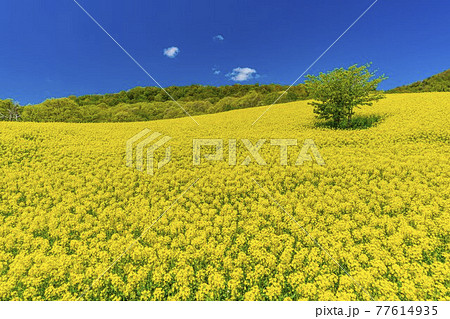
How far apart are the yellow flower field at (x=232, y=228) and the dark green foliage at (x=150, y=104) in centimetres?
3915

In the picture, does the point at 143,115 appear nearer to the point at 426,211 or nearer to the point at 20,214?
the point at 20,214

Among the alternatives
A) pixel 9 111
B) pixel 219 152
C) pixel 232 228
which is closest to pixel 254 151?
pixel 219 152

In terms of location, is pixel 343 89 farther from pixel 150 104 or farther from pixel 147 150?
pixel 150 104

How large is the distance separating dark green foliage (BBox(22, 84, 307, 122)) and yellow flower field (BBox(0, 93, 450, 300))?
39.1 m

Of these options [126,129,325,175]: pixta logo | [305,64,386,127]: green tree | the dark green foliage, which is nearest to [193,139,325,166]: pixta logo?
[126,129,325,175]: pixta logo

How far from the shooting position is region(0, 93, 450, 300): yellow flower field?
5.91 meters

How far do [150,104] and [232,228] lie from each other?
59.2 meters

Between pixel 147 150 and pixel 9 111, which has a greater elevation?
pixel 9 111

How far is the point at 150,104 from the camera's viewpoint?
60938mm

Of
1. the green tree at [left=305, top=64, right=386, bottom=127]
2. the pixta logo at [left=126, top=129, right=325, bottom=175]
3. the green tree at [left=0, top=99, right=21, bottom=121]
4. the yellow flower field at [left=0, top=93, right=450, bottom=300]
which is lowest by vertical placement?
the yellow flower field at [left=0, top=93, right=450, bottom=300]

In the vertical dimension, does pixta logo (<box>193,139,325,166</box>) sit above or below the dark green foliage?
below

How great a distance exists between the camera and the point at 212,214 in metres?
8.90

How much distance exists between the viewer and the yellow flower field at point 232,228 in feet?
19.4

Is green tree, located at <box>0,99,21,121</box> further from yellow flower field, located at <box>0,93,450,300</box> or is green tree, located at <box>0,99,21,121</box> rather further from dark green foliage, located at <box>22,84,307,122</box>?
yellow flower field, located at <box>0,93,450,300</box>
